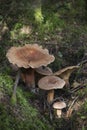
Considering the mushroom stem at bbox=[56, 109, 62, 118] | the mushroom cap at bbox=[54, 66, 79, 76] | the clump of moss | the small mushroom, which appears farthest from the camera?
the mushroom cap at bbox=[54, 66, 79, 76]

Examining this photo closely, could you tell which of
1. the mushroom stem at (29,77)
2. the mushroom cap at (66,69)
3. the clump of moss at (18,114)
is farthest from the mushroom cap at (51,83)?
the clump of moss at (18,114)

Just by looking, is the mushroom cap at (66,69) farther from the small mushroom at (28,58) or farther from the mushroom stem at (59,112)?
the mushroom stem at (59,112)

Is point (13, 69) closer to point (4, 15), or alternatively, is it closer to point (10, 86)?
point (10, 86)

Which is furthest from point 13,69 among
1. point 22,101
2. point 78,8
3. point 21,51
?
point 78,8

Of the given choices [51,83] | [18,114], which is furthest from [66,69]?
[18,114]

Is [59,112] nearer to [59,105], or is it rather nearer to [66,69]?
[59,105]

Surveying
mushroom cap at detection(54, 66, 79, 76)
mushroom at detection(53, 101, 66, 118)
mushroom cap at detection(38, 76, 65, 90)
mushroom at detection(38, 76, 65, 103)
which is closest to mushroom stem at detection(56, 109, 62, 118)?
mushroom at detection(53, 101, 66, 118)

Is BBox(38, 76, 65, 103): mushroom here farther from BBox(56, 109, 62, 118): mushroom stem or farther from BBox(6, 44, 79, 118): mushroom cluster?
BBox(56, 109, 62, 118): mushroom stem
